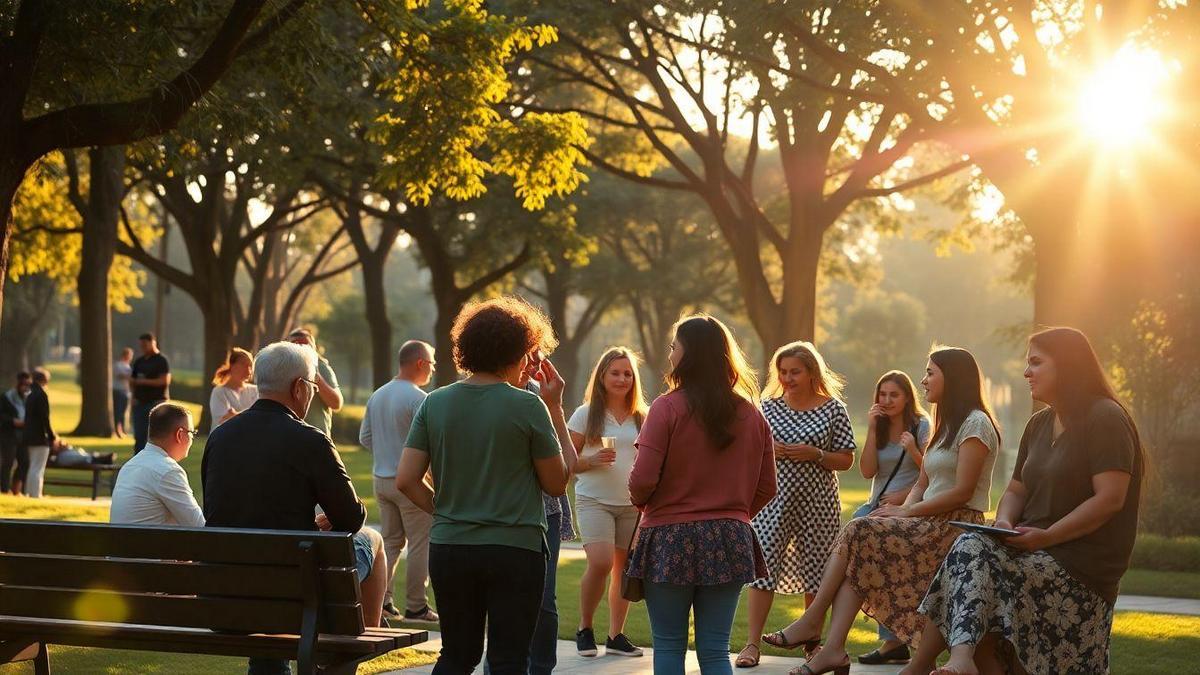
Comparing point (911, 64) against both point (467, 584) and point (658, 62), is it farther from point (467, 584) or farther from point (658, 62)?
point (467, 584)

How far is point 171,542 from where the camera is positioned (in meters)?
6.54

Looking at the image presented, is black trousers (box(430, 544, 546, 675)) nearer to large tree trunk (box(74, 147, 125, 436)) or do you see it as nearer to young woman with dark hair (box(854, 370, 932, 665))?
young woman with dark hair (box(854, 370, 932, 665))

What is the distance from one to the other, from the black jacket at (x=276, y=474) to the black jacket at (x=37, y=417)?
15232 millimetres

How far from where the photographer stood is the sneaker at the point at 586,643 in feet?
33.0

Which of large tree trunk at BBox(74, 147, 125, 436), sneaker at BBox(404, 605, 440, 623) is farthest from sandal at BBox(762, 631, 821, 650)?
large tree trunk at BBox(74, 147, 125, 436)

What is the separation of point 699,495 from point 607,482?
3493 mm

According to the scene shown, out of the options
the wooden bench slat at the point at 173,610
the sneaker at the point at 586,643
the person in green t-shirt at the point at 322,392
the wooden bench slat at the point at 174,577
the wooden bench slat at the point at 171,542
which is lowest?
the sneaker at the point at 586,643

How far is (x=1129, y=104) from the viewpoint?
16859 millimetres

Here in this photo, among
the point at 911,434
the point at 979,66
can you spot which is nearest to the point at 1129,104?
the point at 979,66

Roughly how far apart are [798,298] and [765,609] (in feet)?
56.2

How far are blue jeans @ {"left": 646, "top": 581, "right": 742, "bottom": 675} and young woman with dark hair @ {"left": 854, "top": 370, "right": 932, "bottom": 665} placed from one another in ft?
11.1

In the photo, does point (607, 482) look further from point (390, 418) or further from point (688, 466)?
point (688, 466)

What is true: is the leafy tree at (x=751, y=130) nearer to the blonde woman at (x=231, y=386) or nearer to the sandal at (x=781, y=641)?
the blonde woman at (x=231, y=386)

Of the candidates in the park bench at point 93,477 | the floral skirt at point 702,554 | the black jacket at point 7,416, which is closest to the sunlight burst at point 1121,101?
the floral skirt at point 702,554
